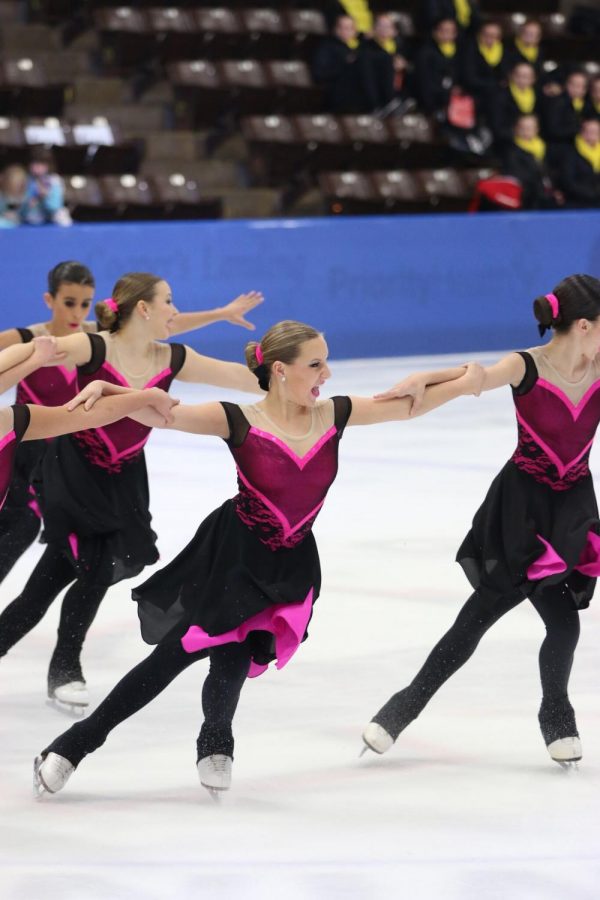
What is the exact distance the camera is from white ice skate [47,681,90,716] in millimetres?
4348

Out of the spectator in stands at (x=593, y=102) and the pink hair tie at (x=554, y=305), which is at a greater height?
the pink hair tie at (x=554, y=305)

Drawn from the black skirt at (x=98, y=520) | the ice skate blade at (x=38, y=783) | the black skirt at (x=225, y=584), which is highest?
the black skirt at (x=225, y=584)

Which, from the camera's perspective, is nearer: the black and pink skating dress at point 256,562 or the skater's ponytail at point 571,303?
the black and pink skating dress at point 256,562

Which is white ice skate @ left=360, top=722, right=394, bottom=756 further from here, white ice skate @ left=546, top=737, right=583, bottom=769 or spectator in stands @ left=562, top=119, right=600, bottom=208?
spectator in stands @ left=562, top=119, right=600, bottom=208

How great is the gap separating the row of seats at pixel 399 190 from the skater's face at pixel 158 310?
8.47 meters

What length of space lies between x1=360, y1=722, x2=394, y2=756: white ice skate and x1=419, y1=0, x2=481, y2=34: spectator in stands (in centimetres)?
1131

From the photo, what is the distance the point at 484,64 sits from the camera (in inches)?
554

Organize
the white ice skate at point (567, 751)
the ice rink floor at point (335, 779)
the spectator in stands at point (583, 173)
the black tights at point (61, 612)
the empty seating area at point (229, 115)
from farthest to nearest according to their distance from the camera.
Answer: the spectator in stands at point (583, 173) < the empty seating area at point (229, 115) < the black tights at point (61, 612) < the white ice skate at point (567, 751) < the ice rink floor at point (335, 779)

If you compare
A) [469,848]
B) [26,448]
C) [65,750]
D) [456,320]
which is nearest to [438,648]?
[469,848]

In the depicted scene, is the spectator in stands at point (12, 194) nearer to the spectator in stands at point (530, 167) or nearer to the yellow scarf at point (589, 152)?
the spectator in stands at point (530, 167)

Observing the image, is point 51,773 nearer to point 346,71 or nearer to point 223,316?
point 223,316

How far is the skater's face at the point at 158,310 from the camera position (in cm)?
440

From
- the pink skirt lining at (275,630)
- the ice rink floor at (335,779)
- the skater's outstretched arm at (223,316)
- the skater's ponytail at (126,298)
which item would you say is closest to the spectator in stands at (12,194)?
the ice rink floor at (335,779)

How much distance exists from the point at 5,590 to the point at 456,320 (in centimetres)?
711
